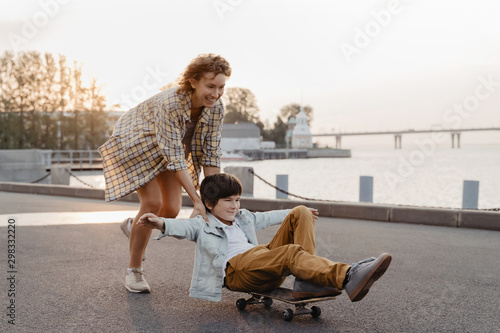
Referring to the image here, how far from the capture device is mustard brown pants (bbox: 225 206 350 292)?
3.04 m

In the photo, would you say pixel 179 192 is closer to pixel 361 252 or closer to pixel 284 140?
pixel 361 252

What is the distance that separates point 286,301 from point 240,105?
108m

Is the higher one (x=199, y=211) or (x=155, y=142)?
(x=155, y=142)

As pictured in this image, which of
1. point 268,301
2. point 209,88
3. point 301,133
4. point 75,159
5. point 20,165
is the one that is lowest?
point 75,159

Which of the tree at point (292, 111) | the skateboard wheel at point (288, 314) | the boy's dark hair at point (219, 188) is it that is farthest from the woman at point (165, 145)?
the tree at point (292, 111)

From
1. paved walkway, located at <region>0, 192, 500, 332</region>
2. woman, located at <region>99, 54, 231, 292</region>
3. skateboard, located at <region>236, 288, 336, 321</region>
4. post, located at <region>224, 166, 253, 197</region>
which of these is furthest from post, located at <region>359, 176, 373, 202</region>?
skateboard, located at <region>236, 288, 336, 321</region>

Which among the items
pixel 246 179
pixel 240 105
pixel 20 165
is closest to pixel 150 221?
pixel 246 179

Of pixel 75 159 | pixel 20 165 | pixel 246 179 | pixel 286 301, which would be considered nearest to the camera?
pixel 286 301

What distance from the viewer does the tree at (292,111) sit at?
12556 cm

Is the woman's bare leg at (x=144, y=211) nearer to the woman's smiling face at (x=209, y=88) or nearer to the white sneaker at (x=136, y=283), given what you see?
the white sneaker at (x=136, y=283)

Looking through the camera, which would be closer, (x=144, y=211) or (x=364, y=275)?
(x=364, y=275)

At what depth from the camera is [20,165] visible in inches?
882

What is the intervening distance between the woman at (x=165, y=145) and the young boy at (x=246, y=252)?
1.01 ft

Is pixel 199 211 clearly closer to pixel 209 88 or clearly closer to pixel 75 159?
pixel 209 88
